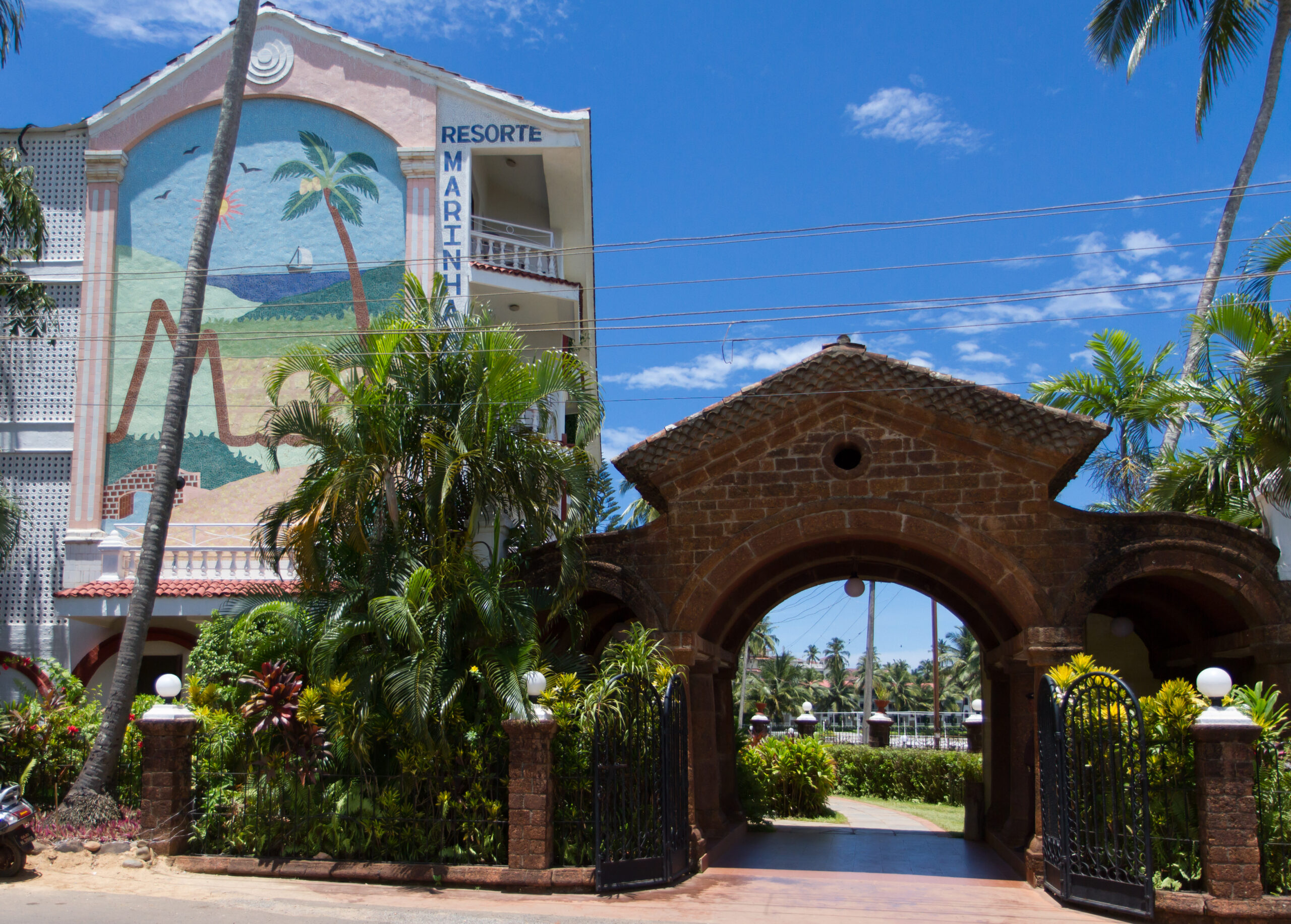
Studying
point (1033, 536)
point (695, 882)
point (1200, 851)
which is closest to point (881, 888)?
point (695, 882)

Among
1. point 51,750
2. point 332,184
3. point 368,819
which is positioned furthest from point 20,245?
point 368,819

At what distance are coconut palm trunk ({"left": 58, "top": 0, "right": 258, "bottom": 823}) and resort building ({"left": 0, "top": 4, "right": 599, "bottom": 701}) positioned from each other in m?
3.94

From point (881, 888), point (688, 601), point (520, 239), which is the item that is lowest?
point (881, 888)

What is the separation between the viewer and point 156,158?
1898cm

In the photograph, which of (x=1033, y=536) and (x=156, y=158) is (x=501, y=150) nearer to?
(x=156, y=158)

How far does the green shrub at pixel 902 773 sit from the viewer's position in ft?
89.4

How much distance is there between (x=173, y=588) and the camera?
53.4 ft

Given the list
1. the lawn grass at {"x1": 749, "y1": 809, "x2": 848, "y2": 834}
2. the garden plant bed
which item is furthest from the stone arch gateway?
the lawn grass at {"x1": 749, "y1": 809, "x2": 848, "y2": 834}

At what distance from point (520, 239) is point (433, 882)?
13429mm

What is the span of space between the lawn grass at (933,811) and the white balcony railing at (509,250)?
41.3ft

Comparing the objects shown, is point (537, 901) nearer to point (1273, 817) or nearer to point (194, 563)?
point (1273, 817)

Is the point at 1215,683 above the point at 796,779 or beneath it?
above

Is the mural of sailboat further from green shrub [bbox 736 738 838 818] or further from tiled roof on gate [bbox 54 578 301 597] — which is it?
green shrub [bbox 736 738 838 818]

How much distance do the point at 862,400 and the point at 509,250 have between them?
910 centimetres
